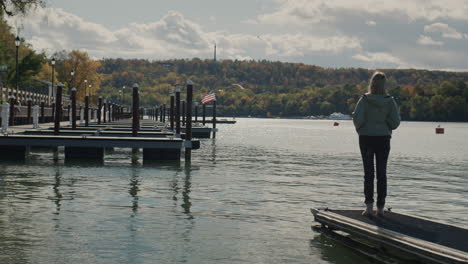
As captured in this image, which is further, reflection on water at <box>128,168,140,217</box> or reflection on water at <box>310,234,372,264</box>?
reflection on water at <box>128,168,140,217</box>

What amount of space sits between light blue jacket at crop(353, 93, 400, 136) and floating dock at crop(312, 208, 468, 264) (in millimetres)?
1542

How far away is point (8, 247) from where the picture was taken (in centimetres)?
1166

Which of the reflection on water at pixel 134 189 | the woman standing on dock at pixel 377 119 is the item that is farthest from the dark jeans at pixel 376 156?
the reflection on water at pixel 134 189

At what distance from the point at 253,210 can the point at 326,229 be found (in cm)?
396

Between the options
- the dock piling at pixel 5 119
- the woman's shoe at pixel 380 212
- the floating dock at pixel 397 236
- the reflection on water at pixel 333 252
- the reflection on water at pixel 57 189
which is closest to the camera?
the floating dock at pixel 397 236

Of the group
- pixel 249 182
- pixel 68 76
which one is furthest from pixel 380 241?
pixel 68 76

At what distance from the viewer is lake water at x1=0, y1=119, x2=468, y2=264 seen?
11734mm

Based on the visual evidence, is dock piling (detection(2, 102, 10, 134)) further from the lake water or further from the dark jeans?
the dark jeans

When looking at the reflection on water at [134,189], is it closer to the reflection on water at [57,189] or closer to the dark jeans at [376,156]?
the reflection on water at [57,189]

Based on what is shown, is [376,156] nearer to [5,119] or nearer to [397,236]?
[397,236]

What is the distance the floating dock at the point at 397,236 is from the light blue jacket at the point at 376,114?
5.06 ft

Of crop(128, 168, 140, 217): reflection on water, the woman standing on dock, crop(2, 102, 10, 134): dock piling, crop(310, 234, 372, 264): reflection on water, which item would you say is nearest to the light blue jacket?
the woman standing on dock

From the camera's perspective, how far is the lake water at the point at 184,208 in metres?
11.7

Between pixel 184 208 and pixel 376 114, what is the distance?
6928mm
